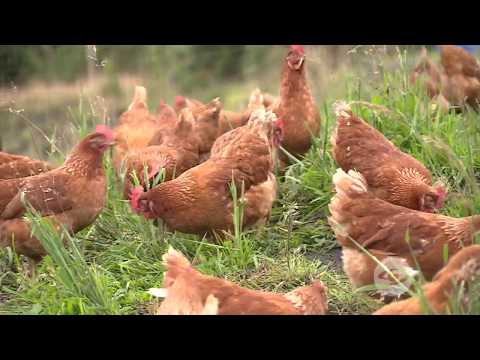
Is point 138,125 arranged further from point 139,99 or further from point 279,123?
point 279,123

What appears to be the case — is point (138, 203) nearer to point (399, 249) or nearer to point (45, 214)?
point (45, 214)

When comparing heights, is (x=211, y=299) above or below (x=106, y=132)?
Result: below

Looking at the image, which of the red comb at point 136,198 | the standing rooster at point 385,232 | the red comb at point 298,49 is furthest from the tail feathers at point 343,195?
the red comb at point 298,49

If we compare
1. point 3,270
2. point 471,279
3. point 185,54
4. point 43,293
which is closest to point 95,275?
point 43,293

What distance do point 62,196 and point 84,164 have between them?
30 centimetres

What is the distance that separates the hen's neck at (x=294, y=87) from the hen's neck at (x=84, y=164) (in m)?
1.61

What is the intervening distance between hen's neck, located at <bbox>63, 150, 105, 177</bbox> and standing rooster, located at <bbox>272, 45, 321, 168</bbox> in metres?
1.49

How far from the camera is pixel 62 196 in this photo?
173 inches

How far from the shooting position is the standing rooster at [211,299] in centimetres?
303

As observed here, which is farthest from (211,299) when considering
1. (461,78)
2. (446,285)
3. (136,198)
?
(461,78)

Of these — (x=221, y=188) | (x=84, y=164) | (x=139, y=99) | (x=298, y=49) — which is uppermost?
(x=298, y=49)

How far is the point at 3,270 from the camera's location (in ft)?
14.6

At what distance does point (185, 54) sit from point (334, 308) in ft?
25.1

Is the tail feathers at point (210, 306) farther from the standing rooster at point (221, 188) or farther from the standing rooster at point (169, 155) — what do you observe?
the standing rooster at point (169, 155)
